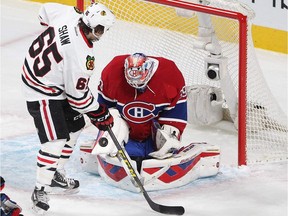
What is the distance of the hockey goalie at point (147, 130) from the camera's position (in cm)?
521

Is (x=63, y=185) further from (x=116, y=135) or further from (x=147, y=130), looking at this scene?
(x=147, y=130)

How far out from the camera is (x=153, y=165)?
17.1ft

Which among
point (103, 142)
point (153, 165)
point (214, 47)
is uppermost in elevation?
point (214, 47)

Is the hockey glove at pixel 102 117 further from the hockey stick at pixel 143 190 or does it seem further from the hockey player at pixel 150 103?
the hockey player at pixel 150 103

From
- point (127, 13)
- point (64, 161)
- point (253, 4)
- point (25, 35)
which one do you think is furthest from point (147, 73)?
point (25, 35)

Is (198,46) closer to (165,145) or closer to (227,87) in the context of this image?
(227,87)

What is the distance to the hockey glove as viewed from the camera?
496cm

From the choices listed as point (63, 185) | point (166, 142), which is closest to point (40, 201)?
point (63, 185)

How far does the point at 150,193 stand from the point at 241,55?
2.59 feet

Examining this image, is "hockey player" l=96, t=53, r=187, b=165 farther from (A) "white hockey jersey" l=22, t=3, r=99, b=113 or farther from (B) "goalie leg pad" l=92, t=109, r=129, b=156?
(A) "white hockey jersey" l=22, t=3, r=99, b=113

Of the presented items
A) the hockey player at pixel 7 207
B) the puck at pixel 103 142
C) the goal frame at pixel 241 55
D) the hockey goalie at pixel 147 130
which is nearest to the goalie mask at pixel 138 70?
the hockey goalie at pixel 147 130

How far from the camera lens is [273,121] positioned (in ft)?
18.8

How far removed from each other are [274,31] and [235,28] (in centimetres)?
141

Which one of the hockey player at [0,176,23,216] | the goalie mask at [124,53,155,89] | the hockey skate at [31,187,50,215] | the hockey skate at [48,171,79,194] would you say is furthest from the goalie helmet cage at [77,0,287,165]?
the hockey player at [0,176,23,216]
